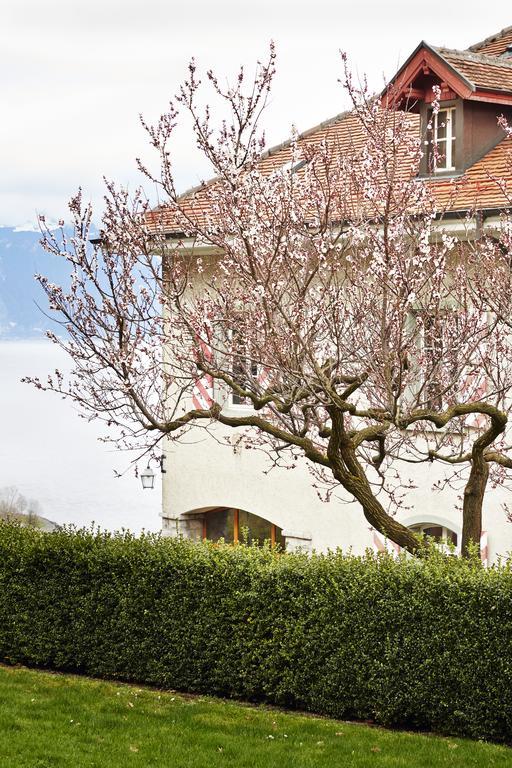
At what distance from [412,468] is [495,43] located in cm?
935

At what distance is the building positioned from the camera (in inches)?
640

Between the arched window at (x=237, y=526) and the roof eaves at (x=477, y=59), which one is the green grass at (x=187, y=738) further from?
the roof eaves at (x=477, y=59)

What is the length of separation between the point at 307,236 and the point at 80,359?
284 cm

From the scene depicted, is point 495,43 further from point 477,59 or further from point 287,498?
point 287,498

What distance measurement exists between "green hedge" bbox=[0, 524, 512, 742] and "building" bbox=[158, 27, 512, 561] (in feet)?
10.3

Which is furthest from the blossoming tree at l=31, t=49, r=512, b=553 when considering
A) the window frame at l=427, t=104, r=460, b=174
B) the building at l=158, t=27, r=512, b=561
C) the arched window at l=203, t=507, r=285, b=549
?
the arched window at l=203, t=507, r=285, b=549

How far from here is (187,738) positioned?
406 inches

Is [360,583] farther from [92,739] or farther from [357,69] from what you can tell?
[357,69]

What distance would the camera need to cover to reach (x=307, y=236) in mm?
11430

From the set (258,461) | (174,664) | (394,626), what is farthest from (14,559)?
(258,461)

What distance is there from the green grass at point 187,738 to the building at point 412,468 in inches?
178

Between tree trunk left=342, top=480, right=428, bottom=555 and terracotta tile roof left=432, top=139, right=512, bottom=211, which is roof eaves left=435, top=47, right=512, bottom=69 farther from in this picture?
tree trunk left=342, top=480, right=428, bottom=555

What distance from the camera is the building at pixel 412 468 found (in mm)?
16266

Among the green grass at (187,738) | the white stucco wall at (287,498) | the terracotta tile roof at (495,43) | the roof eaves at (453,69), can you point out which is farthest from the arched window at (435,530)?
the terracotta tile roof at (495,43)
